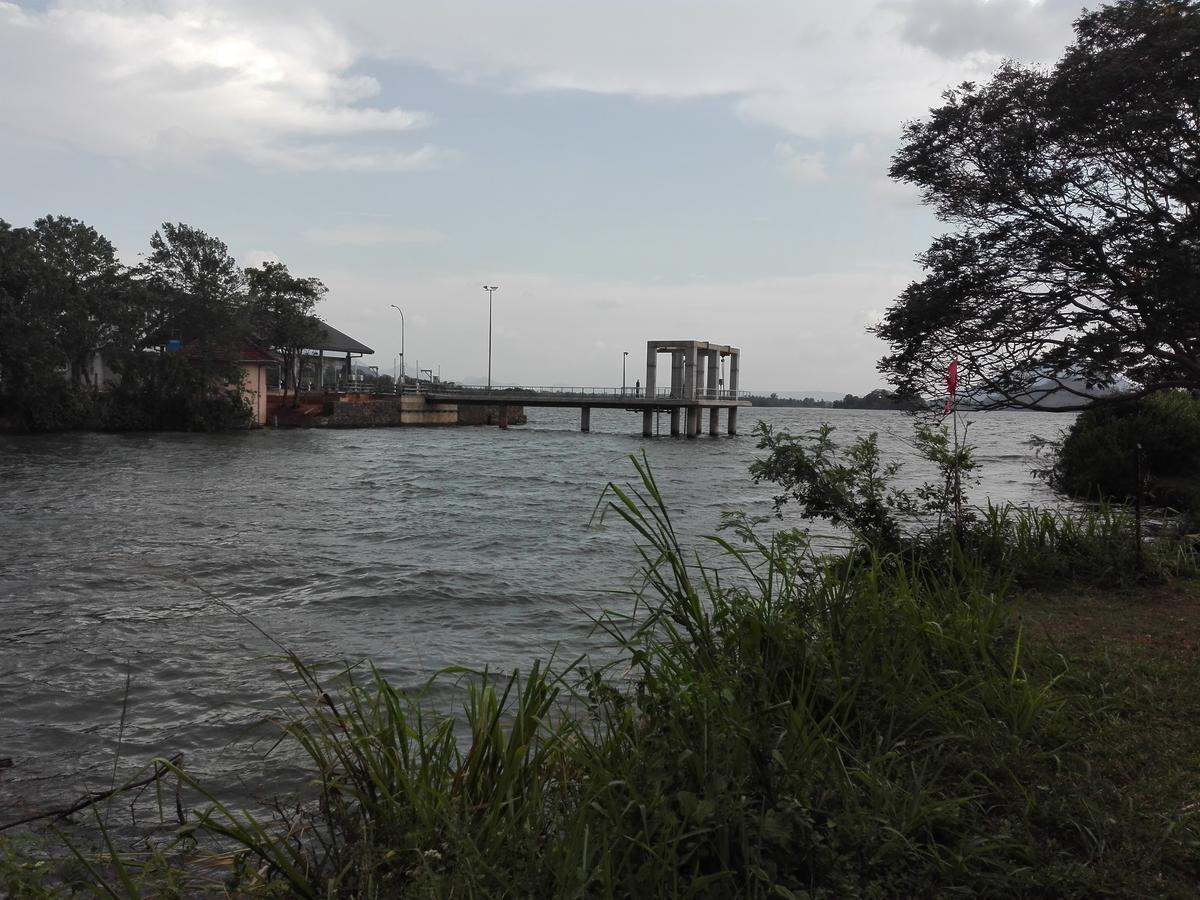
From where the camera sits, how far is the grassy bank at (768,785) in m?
2.93

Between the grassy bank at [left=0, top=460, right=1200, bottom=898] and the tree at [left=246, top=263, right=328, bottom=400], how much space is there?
2395 inches

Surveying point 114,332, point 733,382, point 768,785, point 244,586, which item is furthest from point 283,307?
point 768,785

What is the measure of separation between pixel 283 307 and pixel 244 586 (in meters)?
53.7

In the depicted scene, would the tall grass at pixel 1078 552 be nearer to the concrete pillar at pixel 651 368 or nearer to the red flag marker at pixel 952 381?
the red flag marker at pixel 952 381

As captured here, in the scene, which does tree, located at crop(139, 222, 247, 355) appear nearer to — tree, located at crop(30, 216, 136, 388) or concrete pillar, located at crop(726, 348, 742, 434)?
tree, located at crop(30, 216, 136, 388)

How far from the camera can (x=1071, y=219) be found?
12.7 meters

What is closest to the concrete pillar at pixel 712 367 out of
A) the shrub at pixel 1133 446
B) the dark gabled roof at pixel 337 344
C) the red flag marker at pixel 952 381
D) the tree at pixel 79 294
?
the dark gabled roof at pixel 337 344

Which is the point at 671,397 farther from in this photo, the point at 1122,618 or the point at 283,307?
the point at 1122,618

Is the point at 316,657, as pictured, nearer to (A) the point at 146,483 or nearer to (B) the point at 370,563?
(B) the point at 370,563

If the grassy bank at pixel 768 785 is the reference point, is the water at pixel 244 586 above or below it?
below

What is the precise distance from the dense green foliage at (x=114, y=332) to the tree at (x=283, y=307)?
24.0 ft

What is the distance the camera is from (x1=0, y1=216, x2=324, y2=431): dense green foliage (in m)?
43.2

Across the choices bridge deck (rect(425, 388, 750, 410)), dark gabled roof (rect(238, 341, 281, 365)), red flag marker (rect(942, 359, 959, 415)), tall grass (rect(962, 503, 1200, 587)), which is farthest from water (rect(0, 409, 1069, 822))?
bridge deck (rect(425, 388, 750, 410))

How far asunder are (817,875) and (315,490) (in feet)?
75.1
